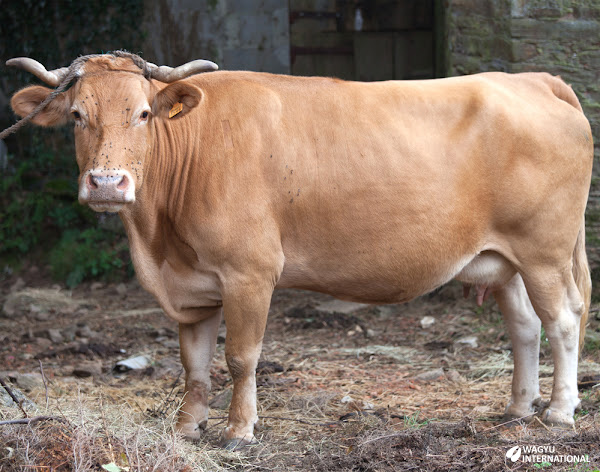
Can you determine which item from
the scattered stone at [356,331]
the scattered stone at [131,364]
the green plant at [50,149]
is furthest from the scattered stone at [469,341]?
the green plant at [50,149]

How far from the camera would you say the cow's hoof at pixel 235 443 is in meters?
4.43

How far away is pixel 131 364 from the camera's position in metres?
6.39

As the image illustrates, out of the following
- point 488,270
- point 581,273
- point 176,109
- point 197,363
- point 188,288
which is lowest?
point 197,363

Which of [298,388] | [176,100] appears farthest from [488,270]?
[176,100]

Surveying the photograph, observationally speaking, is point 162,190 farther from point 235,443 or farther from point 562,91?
point 562,91

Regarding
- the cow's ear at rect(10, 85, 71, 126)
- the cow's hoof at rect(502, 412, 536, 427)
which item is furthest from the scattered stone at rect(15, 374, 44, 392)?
the cow's hoof at rect(502, 412, 536, 427)

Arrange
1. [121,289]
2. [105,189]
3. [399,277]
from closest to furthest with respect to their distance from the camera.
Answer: [105,189] → [399,277] → [121,289]

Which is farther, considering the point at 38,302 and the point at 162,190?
the point at 38,302

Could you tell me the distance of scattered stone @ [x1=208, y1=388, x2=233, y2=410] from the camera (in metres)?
5.41

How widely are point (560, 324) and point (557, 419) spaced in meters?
0.60

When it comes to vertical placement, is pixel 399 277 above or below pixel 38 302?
above

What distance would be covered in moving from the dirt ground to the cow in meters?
0.45

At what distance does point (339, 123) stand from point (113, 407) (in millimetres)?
2340

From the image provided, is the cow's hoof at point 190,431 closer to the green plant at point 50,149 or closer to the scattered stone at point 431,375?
the scattered stone at point 431,375
